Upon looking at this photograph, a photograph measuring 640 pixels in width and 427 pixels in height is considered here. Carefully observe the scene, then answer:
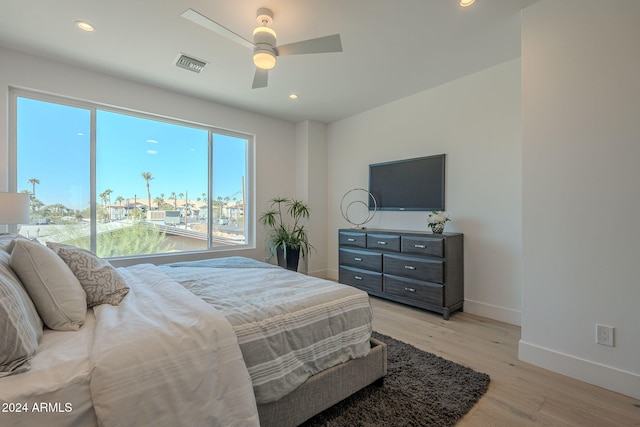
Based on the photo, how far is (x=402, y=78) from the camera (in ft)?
10.9

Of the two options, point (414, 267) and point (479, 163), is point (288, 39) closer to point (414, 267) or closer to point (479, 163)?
point (479, 163)

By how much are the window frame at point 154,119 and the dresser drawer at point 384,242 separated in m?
1.93

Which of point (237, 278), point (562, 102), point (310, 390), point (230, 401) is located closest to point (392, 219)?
point (562, 102)

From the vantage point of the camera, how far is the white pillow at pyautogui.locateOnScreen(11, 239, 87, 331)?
1218mm

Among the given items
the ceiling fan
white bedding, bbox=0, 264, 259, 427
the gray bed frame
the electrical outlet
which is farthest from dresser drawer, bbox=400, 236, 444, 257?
white bedding, bbox=0, 264, 259, 427

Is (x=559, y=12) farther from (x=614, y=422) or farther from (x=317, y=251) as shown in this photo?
(x=317, y=251)

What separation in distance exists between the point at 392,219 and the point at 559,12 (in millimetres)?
2623

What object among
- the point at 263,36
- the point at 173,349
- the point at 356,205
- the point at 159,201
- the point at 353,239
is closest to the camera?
the point at 173,349

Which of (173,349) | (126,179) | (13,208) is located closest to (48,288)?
(173,349)

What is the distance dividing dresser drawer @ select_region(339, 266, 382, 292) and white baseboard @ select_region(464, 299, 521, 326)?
3.36 ft

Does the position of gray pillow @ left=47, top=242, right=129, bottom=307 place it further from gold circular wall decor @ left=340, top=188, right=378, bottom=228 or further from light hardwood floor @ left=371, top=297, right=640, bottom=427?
gold circular wall decor @ left=340, top=188, right=378, bottom=228

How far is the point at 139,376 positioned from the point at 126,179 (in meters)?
3.30

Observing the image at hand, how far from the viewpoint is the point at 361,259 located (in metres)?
3.82

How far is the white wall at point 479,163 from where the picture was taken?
2.97 metres
